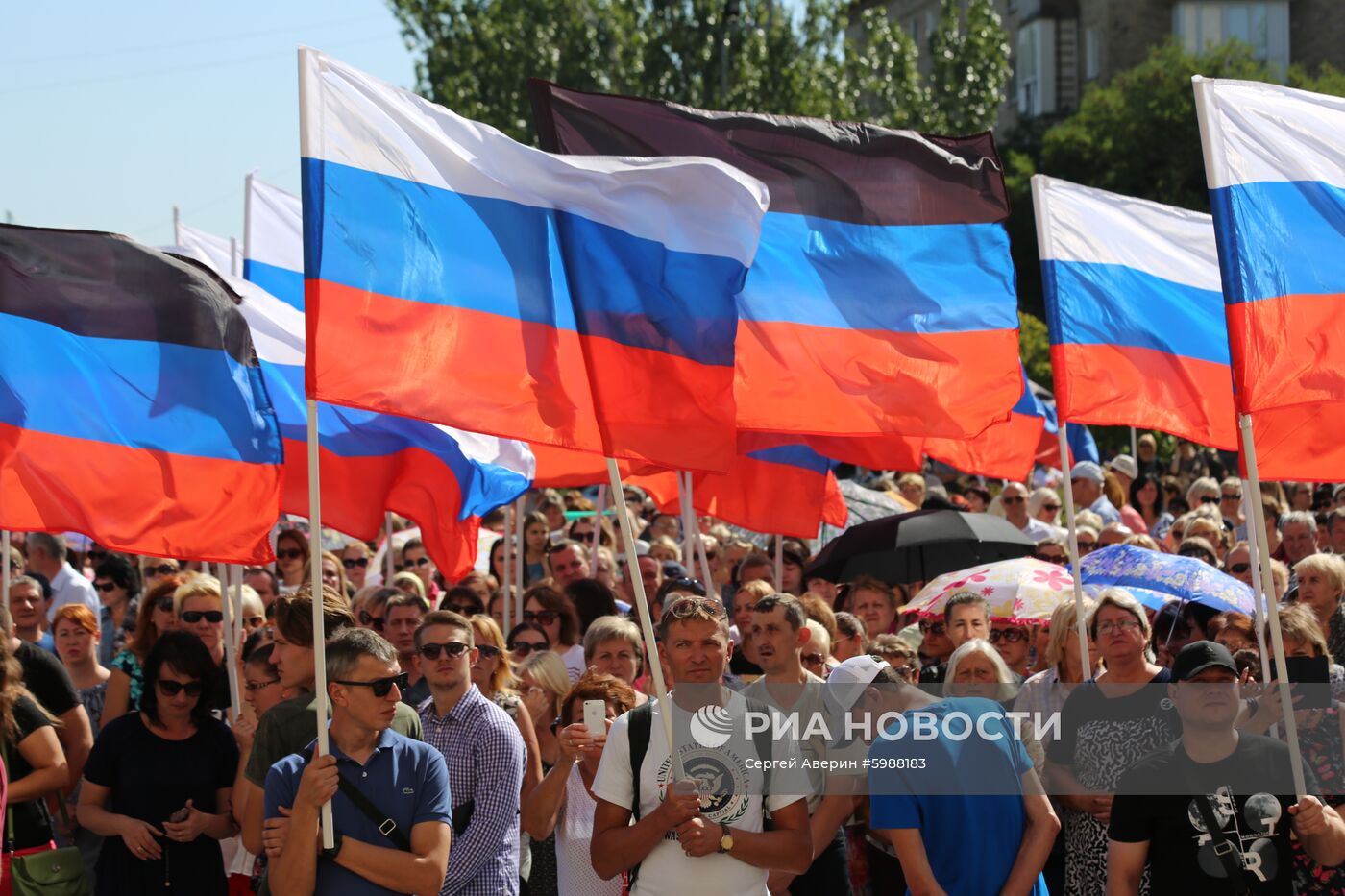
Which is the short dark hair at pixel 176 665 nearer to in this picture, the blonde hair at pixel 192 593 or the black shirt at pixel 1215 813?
the blonde hair at pixel 192 593

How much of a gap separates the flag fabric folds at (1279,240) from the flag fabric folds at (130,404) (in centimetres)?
392

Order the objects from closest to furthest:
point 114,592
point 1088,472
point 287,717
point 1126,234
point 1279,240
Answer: point 287,717 → point 1279,240 → point 1126,234 → point 114,592 → point 1088,472

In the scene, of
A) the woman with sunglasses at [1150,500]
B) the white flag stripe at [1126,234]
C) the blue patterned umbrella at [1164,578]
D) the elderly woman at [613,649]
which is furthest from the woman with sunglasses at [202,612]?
the woman with sunglasses at [1150,500]

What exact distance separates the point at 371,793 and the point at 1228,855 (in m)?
2.74

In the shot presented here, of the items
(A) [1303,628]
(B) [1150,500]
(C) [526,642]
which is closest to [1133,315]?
(A) [1303,628]

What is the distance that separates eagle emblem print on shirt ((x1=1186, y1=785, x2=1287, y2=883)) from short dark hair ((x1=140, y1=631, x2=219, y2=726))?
3814 millimetres

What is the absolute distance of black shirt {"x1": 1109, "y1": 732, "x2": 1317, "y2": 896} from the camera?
20.0 feet

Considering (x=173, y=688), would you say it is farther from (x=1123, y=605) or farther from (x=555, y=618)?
(x=1123, y=605)

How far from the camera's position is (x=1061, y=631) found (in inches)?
336

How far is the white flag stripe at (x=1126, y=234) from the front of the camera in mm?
9906

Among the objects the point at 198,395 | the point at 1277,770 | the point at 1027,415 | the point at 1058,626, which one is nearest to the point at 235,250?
the point at 1027,415

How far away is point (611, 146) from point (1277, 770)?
349cm

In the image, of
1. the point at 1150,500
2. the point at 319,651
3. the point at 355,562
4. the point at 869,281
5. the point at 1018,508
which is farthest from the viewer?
the point at 1150,500

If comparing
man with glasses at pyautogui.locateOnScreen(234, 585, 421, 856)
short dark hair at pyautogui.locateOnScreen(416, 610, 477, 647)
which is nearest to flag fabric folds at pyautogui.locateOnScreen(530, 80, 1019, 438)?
short dark hair at pyautogui.locateOnScreen(416, 610, 477, 647)
